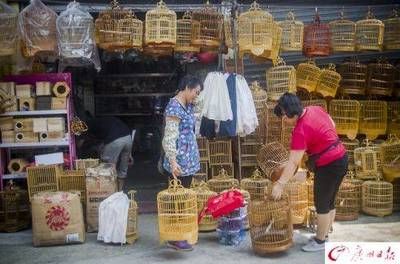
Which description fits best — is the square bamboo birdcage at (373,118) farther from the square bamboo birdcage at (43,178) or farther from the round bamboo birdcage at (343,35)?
the square bamboo birdcage at (43,178)

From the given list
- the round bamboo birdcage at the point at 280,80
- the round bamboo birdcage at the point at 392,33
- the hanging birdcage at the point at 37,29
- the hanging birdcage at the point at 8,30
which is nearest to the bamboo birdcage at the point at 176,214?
the round bamboo birdcage at the point at 280,80

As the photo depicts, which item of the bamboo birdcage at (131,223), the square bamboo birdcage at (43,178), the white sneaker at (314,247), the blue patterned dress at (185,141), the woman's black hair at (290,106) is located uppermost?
the woman's black hair at (290,106)

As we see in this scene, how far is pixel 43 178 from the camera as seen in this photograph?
749 cm

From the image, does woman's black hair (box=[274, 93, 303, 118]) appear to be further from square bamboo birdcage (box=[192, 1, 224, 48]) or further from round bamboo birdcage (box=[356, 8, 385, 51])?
round bamboo birdcage (box=[356, 8, 385, 51])

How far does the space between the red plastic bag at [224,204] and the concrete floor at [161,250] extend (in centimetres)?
51

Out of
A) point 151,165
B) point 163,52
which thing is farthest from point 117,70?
point 163,52

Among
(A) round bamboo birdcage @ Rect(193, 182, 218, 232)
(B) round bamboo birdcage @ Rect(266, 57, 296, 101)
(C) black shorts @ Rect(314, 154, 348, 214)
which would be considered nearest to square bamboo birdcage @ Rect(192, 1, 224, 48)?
(B) round bamboo birdcage @ Rect(266, 57, 296, 101)

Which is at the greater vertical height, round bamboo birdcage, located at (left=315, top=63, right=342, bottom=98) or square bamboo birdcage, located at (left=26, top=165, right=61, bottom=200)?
round bamboo birdcage, located at (left=315, top=63, right=342, bottom=98)

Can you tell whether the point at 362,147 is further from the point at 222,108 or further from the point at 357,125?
the point at 222,108

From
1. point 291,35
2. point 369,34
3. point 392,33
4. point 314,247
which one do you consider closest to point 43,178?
point 314,247

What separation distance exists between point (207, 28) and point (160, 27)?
2.50ft

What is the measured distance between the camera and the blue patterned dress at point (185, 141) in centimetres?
627

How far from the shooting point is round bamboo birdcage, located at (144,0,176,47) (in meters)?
7.39

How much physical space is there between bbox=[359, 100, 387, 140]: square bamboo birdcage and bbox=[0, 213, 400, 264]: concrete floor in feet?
5.88
